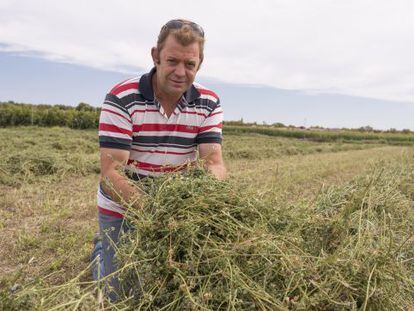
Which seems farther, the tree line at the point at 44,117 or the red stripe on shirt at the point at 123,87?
the tree line at the point at 44,117

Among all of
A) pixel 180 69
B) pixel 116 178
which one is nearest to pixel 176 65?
pixel 180 69

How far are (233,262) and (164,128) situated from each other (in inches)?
62.4

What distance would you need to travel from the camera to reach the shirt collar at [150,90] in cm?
328

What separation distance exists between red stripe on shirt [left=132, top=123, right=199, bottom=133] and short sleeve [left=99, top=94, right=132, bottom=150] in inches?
3.6

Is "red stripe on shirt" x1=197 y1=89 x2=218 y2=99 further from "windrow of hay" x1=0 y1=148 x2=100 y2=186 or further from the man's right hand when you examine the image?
"windrow of hay" x1=0 y1=148 x2=100 y2=186

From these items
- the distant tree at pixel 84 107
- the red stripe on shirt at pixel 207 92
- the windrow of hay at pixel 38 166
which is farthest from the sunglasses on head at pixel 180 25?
the distant tree at pixel 84 107

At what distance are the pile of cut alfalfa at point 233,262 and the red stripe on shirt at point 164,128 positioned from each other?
927mm

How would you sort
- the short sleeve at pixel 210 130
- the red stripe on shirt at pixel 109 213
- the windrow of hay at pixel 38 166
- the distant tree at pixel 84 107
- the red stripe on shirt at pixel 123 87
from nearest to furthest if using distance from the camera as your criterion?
the red stripe on shirt at pixel 123 87, the red stripe on shirt at pixel 109 213, the short sleeve at pixel 210 130, the windrow of hay at pixel 38 166, the distant tree at pixel 84 107

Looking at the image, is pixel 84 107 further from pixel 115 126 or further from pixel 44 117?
pixel 115 126

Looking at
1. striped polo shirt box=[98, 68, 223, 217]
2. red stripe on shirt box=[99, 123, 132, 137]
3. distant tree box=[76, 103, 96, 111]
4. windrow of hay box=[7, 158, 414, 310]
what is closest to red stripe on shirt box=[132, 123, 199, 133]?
striped polo shirt box=[98, 68, 223, 217]

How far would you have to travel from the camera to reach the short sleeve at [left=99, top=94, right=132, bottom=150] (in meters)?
3.15

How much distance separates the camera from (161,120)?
3.34 m

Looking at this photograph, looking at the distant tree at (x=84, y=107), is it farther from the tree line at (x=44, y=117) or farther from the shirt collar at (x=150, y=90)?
the shirt collar at (x=150, y=90)

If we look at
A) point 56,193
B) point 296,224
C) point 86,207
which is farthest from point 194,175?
point 56,193
